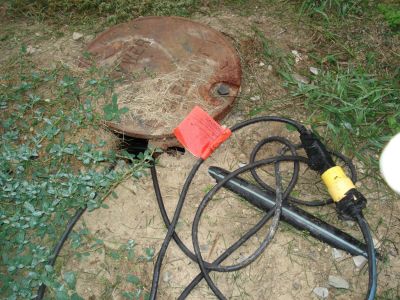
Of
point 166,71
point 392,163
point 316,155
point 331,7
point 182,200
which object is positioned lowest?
point 182,200

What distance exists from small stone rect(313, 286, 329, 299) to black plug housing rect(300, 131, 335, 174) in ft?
1.90

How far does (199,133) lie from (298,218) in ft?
2.37

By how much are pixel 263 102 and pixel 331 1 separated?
1.04 meters

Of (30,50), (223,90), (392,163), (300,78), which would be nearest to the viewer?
(392,163)

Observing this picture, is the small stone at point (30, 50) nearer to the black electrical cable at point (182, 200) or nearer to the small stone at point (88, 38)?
the small stone at point (88, 38)

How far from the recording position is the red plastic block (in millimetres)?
2191

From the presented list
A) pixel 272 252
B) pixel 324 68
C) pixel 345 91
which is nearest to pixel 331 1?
pixel 324 68

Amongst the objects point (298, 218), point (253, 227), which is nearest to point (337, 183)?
point (298, 218)

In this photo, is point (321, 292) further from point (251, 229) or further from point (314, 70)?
point (314, 70)

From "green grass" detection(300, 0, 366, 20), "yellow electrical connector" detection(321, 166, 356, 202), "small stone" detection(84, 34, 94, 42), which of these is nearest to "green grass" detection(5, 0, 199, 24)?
"small stone" detection(84, 34, 94, 42)

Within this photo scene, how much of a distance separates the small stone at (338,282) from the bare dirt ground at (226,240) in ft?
0.07

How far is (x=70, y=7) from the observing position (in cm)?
301

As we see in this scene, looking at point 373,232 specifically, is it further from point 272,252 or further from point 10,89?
point 10,89

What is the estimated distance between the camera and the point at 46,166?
2225 mm
